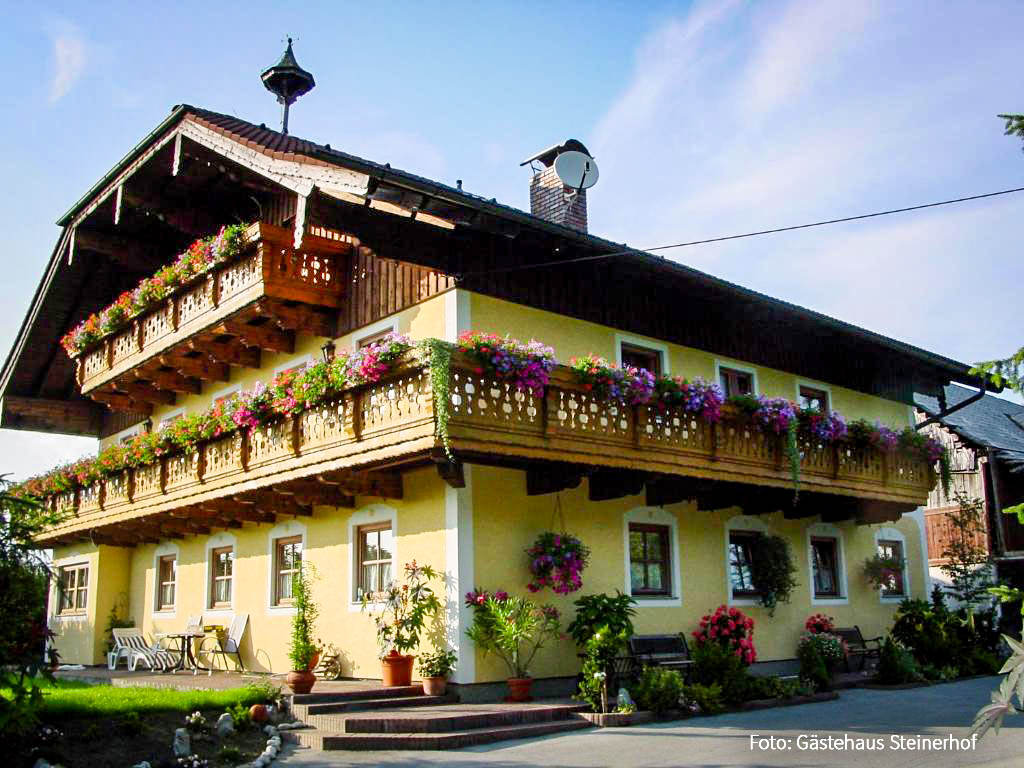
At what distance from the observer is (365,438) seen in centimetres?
1319

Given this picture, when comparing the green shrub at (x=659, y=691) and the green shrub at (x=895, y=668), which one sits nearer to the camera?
the green shrub at (x=659, y=691)

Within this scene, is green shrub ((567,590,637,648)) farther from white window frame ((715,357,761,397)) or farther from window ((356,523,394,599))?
white window frame ((715,357,761,397))

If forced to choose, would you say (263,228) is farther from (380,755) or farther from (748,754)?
(748,754)

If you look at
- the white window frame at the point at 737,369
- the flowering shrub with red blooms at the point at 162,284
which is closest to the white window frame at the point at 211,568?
the flowering shrub with red blooms at the point at 162,284

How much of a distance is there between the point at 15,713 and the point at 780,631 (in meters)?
13.5

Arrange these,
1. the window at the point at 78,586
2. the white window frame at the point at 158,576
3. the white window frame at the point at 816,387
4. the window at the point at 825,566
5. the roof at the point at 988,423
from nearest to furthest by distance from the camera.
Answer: the window at the point at 825,566 < the white window frame at the point at 816,387 < the white window frame at the point at 158,576 < the window at the point at 78,586 < the roof at the point at 988,423

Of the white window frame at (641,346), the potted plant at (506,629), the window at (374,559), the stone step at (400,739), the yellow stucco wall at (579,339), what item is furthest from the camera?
the white window frame at (641,346)

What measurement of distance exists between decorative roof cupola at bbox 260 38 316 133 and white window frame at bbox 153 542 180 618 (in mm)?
9103

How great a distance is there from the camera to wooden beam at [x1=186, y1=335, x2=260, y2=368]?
1778 cm

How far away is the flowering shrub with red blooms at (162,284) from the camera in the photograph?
16.4 metres

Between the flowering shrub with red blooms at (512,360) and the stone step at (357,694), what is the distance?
4186 millimetres

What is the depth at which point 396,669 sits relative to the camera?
13.4 metres

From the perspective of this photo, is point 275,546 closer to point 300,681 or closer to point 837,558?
point 300,681

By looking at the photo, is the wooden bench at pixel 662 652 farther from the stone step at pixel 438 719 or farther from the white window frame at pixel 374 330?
the white window frame at pixel 374 330
